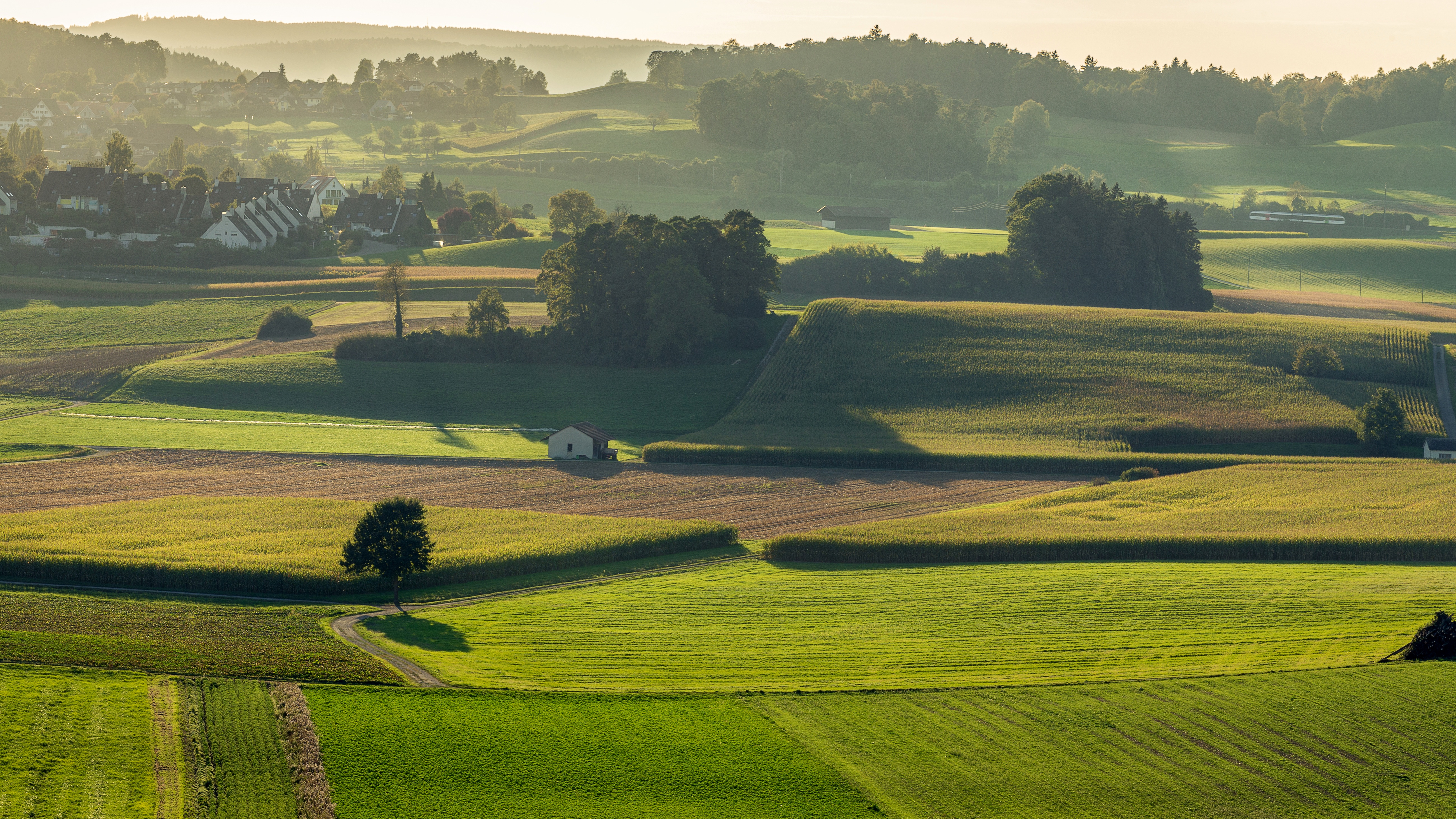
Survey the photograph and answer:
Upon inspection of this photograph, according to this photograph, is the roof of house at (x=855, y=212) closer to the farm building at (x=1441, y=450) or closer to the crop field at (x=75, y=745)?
the farm building at (x=1441, y=450)

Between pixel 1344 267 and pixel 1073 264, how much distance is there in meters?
56.3

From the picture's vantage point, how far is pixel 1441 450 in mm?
73125

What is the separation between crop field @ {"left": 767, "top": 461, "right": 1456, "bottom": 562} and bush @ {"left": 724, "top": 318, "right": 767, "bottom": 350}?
36.9 metres

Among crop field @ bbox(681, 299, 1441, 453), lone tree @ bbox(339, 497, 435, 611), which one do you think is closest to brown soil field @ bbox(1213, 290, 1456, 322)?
crop field @ bbox(681, 299, 1441, 453)

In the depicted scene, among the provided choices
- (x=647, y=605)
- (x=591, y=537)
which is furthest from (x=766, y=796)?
(x=591, y=537)

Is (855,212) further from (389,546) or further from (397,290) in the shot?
(389,546)

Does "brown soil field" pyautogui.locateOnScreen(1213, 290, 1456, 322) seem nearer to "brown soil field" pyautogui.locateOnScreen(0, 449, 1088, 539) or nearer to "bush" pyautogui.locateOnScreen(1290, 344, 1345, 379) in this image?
"bush" pyautogui.locateOnScreen(1290, 344, 1345, 379)

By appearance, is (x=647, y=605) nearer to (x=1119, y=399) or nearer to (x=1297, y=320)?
(x=1119, y=399)

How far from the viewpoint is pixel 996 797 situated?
29.0 metres

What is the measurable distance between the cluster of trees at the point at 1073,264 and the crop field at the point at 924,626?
6683 centimetres

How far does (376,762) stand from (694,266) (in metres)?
Result: 68.1

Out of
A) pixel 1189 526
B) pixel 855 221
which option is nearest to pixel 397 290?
pixel 1189 526

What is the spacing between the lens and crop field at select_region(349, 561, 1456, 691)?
1496 inches

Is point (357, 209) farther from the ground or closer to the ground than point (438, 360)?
farther from the ground
